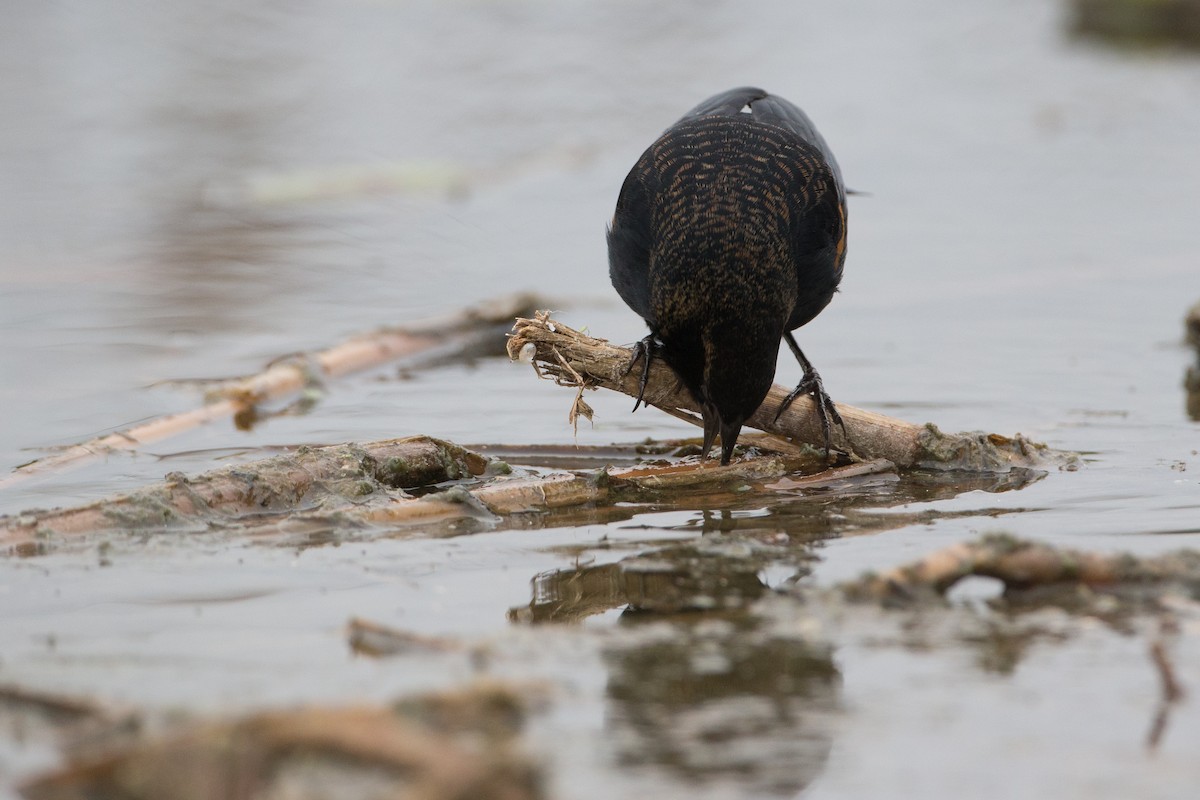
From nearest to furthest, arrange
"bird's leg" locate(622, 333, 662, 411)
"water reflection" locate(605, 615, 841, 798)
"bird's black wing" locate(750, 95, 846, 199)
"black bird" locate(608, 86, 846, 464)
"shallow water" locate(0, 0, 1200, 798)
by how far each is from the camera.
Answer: "water reflection" locate(605, 615, 841, 798), "shallow water" locate(0, 0, 1200, 798), "black bird" locate(608, 86, 846, 464), "bird's leg" locate(622, 333, 662, 411), "bird's black wing" locate(750, 95, 846, 199)

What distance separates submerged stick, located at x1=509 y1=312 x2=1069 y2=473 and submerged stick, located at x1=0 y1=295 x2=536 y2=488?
153cm

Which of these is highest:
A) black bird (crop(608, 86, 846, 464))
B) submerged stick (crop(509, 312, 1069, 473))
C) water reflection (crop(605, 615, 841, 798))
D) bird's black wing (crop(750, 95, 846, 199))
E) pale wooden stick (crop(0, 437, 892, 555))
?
bird's black wing (crop(750, 95, 846, 199))

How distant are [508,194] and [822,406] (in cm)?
672

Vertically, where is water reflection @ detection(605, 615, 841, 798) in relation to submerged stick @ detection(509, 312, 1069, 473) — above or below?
below

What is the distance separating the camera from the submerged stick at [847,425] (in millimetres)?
5164

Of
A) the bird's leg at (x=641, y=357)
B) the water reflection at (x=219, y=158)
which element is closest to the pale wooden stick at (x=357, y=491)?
the bird's leg at (x=641, y=357)

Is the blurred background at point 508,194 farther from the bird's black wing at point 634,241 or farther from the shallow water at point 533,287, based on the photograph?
the bird's black wing at point 634,241

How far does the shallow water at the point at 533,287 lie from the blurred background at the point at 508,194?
0.14 ft

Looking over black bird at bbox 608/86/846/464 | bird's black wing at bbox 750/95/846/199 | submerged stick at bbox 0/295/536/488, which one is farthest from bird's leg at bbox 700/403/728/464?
submerged stick at bbox 0/295/536/488

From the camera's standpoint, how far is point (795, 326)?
19.7ft

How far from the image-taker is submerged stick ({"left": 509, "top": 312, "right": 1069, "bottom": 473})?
5164mm

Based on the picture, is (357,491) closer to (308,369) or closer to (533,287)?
(308,369)

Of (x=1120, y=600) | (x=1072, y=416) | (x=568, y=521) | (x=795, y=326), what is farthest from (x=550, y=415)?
(x=1120, y=600)

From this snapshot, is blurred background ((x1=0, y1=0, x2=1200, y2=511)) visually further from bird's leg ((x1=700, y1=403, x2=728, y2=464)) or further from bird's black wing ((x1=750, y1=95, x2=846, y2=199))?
bird's black wing ((x1=750, y1=95, x2=846, y2=199))
